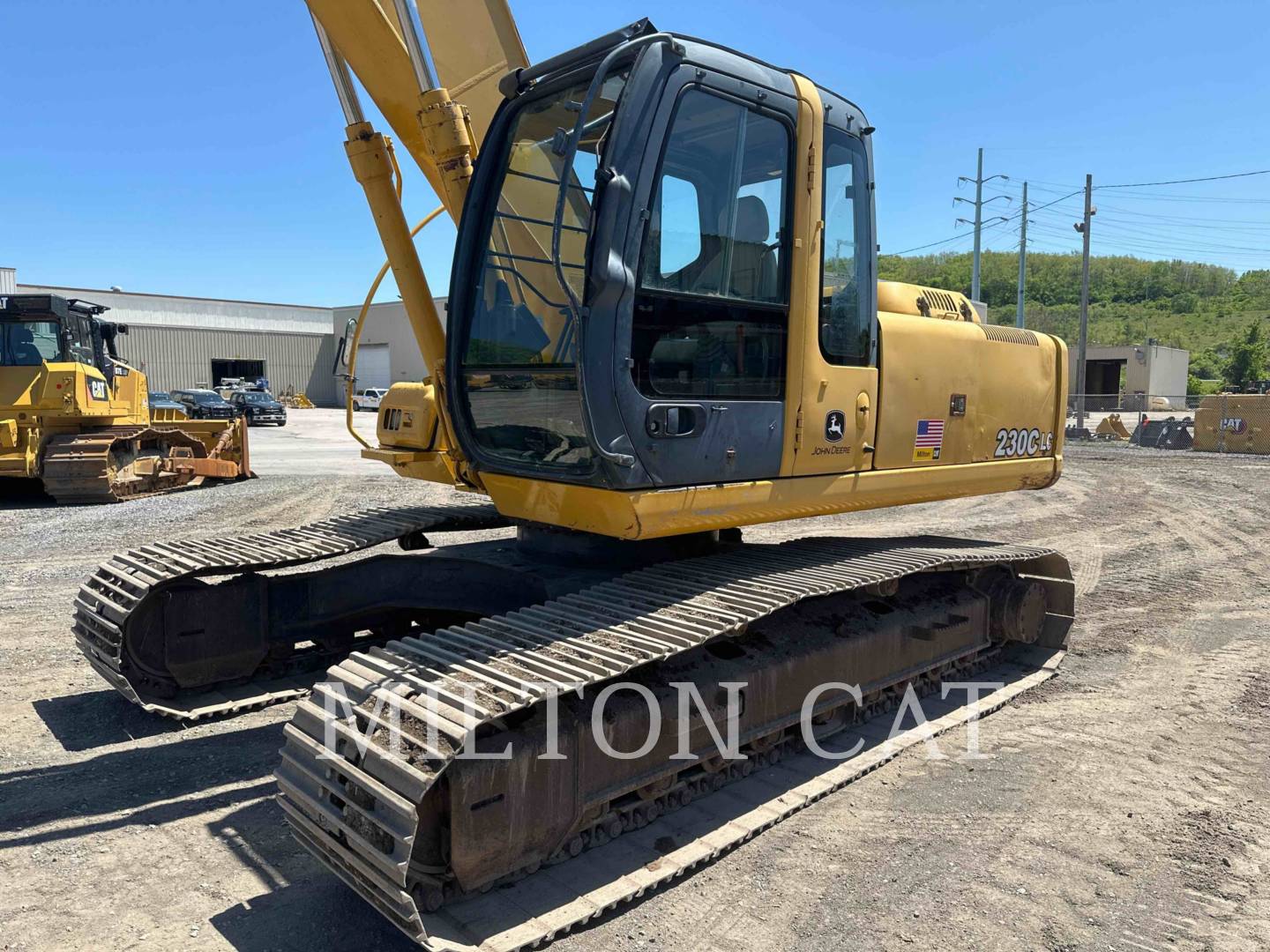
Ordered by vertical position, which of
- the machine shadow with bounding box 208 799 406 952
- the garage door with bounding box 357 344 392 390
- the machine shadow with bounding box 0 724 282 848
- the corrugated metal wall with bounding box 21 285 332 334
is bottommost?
the machine shadow with bounding box 208 799 406 952

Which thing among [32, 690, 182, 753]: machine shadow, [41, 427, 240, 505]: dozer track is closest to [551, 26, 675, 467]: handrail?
[32, 690, 182, 753]: machine shadow

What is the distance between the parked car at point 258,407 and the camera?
3397cm

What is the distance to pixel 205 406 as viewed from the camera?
32125 mm

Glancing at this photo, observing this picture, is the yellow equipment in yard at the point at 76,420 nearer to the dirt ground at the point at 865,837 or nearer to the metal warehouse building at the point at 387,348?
the dirt ground at the point at 865,837

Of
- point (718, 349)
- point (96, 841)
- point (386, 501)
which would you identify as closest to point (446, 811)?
point (96, 841)

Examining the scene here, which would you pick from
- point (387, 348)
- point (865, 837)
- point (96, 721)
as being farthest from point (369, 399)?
point (865, 837)

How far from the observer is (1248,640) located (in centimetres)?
657

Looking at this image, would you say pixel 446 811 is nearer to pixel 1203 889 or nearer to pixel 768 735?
pixel 768 735

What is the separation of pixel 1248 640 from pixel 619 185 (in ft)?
19.7

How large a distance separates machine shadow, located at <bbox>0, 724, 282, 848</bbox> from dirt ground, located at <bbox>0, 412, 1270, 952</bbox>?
0.04ft

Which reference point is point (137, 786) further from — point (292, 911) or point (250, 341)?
point (250, 341)

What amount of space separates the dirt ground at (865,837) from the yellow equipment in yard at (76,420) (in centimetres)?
672

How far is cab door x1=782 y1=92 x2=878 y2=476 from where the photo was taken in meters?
4.23

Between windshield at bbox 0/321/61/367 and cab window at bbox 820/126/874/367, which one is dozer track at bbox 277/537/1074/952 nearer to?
cab window at bbox 820/126/874/367
